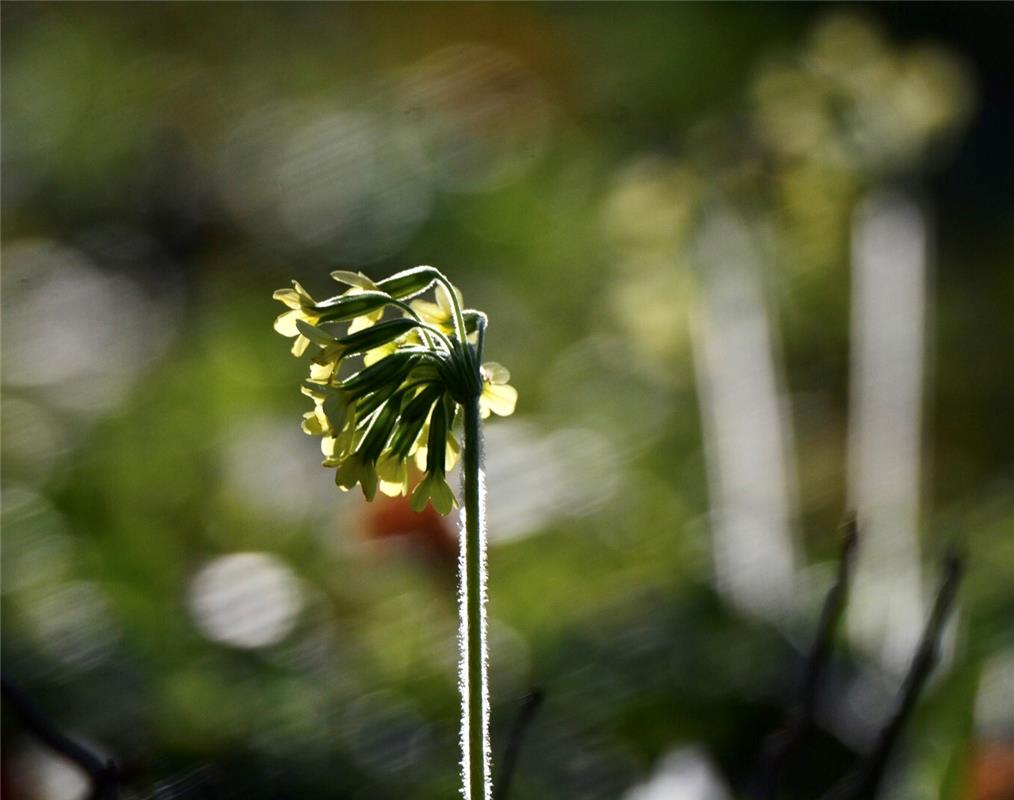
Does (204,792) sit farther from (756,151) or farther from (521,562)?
(756,151)

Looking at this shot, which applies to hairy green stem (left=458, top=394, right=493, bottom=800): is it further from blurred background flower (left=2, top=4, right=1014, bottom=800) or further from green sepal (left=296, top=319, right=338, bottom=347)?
blurred background flower (left=2, top=4, right=1014, bottom=800)

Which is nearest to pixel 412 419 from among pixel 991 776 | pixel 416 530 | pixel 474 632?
pixel 474 632

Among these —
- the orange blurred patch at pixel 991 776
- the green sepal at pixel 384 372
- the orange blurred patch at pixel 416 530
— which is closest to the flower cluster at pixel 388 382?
the green sepal at pixel 384 372

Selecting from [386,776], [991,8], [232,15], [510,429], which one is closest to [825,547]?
[510,429]

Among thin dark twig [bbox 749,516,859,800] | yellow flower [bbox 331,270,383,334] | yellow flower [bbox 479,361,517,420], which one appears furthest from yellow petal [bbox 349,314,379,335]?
thin dark twig [bbox 749,516,859,800]

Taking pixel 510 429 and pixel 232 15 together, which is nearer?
pixel 510 429

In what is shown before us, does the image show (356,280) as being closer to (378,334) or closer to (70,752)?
(378,334)

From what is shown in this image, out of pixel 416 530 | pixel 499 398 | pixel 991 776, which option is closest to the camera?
pixel 499 398

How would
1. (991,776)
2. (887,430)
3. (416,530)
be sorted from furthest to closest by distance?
(887,430), (416,530), (991,776)
